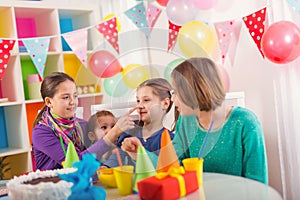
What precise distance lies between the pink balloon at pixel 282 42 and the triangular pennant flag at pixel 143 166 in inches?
43.9

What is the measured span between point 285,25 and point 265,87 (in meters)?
0.69

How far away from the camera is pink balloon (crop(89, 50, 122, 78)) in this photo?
961mm

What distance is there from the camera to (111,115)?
102 cm

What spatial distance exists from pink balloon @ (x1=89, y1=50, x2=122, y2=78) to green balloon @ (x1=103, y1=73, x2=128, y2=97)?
13 millimetres

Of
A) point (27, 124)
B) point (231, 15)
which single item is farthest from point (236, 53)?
point (27, 124)

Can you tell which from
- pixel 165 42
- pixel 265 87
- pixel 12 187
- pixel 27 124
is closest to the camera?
pixel 12 187

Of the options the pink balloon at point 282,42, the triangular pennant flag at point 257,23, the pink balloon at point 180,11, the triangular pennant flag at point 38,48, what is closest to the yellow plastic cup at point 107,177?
the pink balloon at point 282,42

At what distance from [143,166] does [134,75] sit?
26 centimetres

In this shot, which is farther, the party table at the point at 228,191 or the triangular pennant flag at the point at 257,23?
the triangular pennant flag at the point at 257,23

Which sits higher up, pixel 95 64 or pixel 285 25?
pixel 285 25

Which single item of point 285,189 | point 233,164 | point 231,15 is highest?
point 231,15

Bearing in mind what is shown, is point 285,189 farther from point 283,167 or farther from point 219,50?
point 219,50

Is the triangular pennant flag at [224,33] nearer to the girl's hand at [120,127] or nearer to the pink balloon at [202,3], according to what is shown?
the pink balloon at [202,3]

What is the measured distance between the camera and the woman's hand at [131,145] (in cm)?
91
